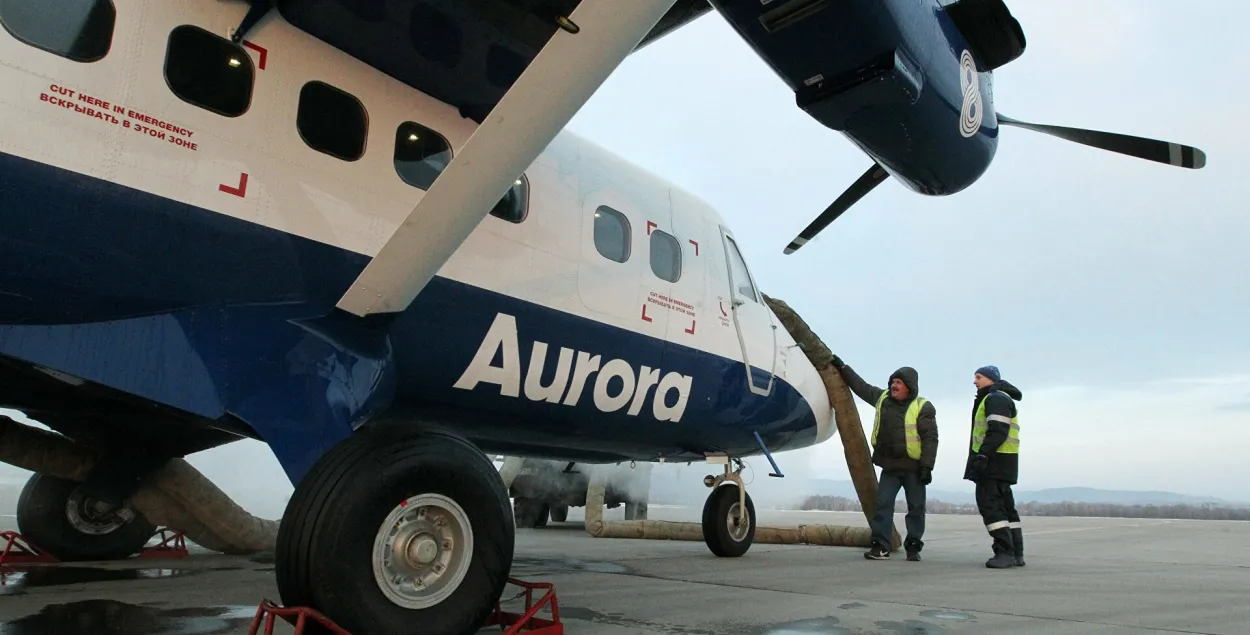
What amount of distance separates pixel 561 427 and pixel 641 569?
1.76m

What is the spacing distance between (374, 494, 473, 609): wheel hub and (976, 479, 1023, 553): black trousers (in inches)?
231

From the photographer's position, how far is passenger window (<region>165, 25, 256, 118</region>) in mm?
3627

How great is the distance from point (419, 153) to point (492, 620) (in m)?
2.68

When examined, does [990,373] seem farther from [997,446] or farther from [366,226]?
[366,226]

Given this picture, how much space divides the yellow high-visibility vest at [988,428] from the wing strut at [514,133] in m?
6.14

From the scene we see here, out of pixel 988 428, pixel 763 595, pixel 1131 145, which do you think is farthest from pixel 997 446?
pixel 763 595

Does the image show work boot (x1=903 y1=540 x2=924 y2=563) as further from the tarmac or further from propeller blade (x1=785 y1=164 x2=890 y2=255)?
propeller blade (x1=785 y1=164 x2=890 y2=255)

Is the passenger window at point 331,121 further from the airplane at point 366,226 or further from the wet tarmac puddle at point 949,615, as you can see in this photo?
the wet tarmac puddle at point 949,615

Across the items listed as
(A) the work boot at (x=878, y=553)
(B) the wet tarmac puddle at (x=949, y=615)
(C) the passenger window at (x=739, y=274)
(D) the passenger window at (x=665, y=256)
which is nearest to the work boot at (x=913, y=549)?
(A) the work boot at (x=878, y=553)

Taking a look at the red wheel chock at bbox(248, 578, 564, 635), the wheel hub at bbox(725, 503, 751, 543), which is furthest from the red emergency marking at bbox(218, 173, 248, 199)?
the wheel hub at bbox(725, 503, 751, 543)

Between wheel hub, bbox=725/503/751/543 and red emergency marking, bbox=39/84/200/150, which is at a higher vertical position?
red emergency marking, bbox=39/84/200/150

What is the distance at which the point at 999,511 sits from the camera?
24.9 feet

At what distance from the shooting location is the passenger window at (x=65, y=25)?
125 inches

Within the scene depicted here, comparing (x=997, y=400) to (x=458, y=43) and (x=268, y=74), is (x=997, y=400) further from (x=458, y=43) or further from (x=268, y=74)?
(x=268, y=74)
